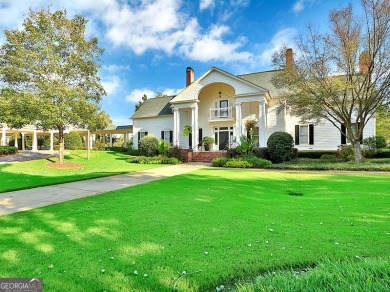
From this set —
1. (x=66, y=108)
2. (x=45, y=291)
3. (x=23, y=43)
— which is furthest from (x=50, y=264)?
(x=23, y=43)

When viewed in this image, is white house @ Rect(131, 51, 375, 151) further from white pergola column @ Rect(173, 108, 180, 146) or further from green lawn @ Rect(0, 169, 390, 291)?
green lawn @ Rect(0, 169, 390, 291)

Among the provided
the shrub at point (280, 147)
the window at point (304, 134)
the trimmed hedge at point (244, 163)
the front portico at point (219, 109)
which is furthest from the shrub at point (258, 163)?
the window at point (304, 134)

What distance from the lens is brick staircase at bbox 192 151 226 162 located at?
22094 mm

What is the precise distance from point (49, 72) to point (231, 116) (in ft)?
54.8

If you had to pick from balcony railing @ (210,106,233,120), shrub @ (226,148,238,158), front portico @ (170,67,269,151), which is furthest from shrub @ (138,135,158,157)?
shrub @ (226,148,238,158)

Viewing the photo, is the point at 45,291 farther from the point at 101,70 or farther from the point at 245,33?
the point at 245,33

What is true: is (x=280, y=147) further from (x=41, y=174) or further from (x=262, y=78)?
(x=41, y=174)

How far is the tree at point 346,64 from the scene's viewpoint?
15.2 meters

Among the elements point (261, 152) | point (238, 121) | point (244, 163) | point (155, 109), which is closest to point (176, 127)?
point (238, 121)

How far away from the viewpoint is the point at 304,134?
23.2 m

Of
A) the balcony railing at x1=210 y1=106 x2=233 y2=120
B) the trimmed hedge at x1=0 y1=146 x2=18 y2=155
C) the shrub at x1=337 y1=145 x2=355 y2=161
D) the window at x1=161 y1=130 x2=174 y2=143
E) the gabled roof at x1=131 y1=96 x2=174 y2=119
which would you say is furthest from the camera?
the gabled roof at x1=131 y1=96 x2=174 y2=119

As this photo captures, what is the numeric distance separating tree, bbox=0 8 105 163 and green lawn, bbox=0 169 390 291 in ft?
40.9

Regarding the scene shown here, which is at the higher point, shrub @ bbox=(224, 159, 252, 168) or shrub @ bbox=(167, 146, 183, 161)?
shrub @ bbox=(167, 146, 183, 161)

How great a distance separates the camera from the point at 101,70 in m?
19.7
